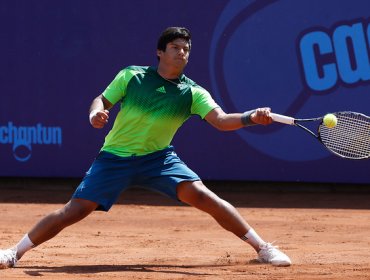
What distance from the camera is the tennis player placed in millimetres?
5824

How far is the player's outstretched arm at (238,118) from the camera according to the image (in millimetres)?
5492

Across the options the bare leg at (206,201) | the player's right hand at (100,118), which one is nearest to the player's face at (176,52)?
the player's right hand at (100,118)

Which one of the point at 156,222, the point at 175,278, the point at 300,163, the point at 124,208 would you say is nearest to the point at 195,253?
the point at 175,278

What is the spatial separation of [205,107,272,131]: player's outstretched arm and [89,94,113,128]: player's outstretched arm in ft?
2.08

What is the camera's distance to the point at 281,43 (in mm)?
10172

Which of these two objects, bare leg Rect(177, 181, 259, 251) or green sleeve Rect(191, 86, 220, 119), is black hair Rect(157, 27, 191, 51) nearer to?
green sleeve Rect(191, 86, 220, 119)

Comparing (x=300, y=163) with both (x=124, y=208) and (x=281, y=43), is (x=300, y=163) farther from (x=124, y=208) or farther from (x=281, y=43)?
(x=124, y=208)

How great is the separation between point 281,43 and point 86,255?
4381 mm

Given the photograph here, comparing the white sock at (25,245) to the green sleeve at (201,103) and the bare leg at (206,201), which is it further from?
the green sleeve at (201,103)

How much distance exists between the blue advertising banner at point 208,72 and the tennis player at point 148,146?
14.0 ft

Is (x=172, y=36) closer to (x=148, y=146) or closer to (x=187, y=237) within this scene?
(x=148, y=146)

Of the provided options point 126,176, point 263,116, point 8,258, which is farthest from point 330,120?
point 8,258

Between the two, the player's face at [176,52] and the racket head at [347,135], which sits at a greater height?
the player's face at [176,52]

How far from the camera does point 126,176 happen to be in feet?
19.3
